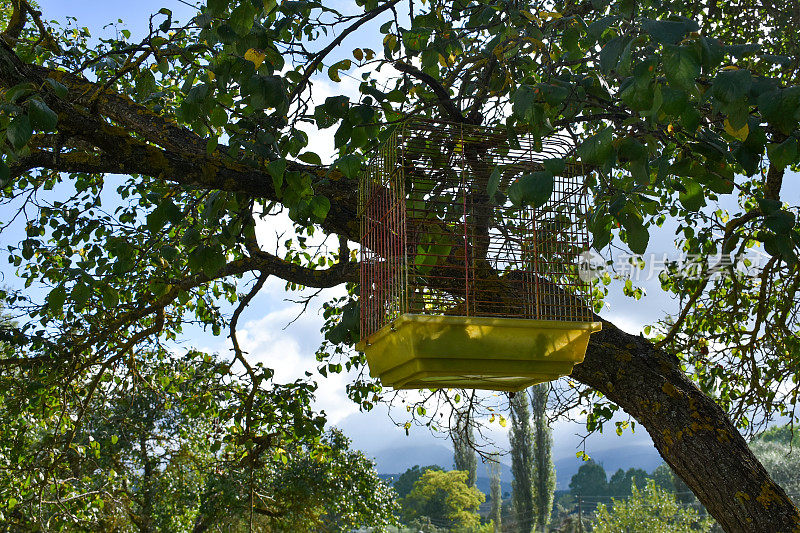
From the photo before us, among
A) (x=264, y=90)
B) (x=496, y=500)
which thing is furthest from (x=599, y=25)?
(x=496, y=500)

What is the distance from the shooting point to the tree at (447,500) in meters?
22.0

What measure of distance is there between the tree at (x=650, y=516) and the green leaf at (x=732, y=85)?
1460 centimetres

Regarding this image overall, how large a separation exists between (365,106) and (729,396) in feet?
11.1

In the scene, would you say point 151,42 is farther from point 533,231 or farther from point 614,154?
point 614,154

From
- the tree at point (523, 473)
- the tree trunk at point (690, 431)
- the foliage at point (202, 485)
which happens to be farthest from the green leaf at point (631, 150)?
the tree at point (523, 473)

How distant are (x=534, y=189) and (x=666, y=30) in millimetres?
373

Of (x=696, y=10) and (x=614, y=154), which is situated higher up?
(x=696, y=10)

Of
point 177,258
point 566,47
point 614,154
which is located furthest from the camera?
point 177,258

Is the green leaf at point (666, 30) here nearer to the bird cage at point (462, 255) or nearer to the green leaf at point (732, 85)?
the green leaf at point (732, 85)

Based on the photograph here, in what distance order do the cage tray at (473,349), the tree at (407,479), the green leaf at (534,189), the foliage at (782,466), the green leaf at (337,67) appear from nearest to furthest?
the green leaf at (534,189) < the cage tray at (473,349) < the green leaf at (337,67) < the foliage at (782,466) < the tree at (407,479)

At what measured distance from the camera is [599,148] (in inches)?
56.6

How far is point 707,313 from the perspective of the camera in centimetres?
418

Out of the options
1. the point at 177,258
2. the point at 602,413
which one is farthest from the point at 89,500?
the point at 602,413

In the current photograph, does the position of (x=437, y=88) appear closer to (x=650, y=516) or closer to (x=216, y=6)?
(x=216, y=6)
